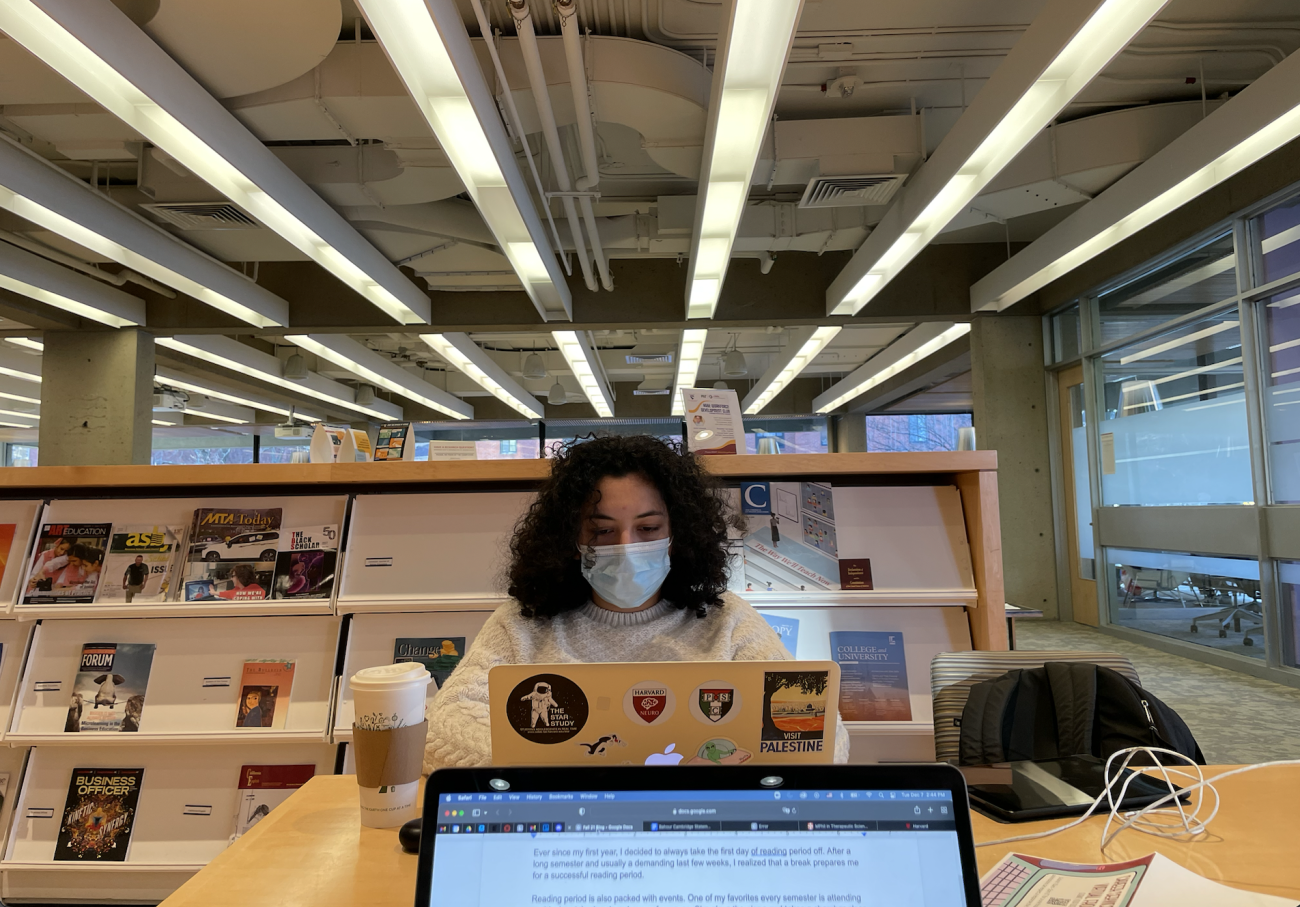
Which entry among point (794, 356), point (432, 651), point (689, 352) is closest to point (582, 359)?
point (689, 352)

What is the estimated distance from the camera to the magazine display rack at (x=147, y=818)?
2.38 metres

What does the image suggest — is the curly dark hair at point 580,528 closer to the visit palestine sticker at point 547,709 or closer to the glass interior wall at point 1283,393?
the visit palestine sticker at point 547,709

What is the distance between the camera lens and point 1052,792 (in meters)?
1.18

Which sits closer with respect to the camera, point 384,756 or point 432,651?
point 384,756

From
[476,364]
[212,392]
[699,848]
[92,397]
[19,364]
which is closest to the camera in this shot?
[699,848]

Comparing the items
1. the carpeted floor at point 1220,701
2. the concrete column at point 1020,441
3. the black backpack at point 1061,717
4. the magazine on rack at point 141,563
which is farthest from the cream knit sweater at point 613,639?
the concrete column at point 1020,441

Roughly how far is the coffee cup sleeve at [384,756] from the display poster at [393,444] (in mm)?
1742

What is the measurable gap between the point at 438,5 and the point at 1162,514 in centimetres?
599

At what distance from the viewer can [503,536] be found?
2.49 meters

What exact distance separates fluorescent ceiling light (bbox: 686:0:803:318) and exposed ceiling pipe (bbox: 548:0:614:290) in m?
0.63

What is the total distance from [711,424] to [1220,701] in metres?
3.88

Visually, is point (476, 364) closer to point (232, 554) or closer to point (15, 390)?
point (232, 554)

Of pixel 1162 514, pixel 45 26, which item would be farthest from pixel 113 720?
pixel 1162 514

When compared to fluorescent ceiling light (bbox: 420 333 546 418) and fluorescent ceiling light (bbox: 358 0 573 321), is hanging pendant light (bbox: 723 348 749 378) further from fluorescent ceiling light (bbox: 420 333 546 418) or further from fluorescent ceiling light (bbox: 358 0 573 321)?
fluorescent ceiling light (bbox: 358 0 573 321)
